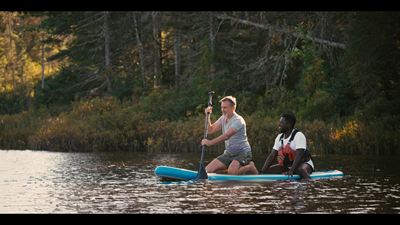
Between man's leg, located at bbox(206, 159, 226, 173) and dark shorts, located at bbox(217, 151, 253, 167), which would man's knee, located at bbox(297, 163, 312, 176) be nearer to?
dark shorts, located at bbox(217, 151, 253, 167)

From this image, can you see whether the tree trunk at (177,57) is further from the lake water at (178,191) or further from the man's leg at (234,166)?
the man's leg at (234,166)

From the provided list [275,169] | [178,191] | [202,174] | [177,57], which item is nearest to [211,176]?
[202,174]

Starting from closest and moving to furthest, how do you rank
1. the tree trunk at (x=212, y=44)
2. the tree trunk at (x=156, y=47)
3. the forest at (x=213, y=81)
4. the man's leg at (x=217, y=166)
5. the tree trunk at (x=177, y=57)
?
the man's leg at (x=217, y=166), the forest at (x=213, y=81), the tree trunk at (x=212, y=44), the tree trunk at (x=177, y=57), the tree trunk at (x=156, y=47)

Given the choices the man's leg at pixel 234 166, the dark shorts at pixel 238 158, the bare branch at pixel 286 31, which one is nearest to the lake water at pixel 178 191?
the man's leg at pixel 234 166

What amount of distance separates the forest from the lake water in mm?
5836

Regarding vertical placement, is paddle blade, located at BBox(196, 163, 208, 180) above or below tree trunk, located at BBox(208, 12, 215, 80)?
below

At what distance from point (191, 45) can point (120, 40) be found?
550 cm

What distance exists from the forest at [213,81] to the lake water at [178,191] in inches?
230

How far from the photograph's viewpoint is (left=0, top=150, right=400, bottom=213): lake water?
52.4ft

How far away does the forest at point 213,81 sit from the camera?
32.4 metres

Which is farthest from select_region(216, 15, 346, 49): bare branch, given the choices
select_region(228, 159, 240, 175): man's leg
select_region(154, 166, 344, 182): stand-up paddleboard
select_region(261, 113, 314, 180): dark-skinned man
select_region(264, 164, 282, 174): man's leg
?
select_region(154, 166, 344, 182): stand-up paddleboard

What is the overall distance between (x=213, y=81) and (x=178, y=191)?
24.0 meters

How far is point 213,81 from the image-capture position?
42.6m
